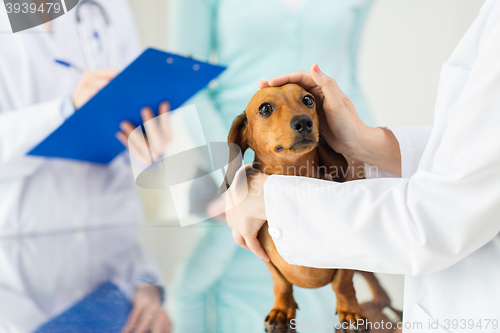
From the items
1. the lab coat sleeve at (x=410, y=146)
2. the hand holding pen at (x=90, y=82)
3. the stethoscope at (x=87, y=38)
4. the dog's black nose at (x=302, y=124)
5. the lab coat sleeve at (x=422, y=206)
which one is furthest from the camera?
the stethoscope at (x=87, y=38)

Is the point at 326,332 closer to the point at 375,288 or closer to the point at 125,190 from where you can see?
the point at 375,288

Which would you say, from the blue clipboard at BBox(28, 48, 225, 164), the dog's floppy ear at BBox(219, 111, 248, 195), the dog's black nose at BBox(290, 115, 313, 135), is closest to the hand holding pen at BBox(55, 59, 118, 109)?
the blue clipboard at BBox(28, 48, 225, 164)

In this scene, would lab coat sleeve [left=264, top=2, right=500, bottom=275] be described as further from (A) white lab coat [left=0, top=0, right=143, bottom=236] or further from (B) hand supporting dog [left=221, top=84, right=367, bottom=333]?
(A) white lab coat [left=0, top=0, right=143, bottom=236]

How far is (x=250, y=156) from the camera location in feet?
1.90

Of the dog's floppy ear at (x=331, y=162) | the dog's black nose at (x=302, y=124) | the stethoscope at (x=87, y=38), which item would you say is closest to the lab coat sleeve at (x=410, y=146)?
the dog's floppy ear at (x=331, y=162)

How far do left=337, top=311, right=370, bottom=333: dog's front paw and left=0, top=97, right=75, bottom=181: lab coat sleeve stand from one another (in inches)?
32.1

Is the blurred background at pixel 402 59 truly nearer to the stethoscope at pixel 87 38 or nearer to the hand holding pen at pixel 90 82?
the hand holding pen at pixel 90 82

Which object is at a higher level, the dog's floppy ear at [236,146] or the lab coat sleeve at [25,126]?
the dog's floppy ear at [236,146]

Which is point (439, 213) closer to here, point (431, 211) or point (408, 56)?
point (431, 211)

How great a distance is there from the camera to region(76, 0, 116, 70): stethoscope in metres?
1.11

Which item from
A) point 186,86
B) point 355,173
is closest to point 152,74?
point 186,86

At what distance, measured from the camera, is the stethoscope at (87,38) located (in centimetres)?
111

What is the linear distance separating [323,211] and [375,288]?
33 cm

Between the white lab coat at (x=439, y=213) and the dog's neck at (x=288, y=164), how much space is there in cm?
6
